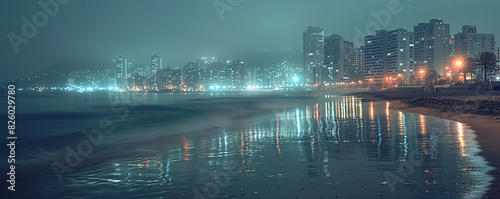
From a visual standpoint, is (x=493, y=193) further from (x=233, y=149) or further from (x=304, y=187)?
(x=233, y=149)

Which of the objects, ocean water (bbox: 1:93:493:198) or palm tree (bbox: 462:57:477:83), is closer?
ocean water (bbox: 1:93:493:198)

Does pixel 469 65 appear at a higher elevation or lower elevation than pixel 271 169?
higher

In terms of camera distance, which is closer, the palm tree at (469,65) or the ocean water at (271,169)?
the ocean water at (271,169)

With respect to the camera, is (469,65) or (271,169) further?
(469,65)

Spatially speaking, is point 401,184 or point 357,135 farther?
point 357,135

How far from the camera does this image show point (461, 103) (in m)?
36.7

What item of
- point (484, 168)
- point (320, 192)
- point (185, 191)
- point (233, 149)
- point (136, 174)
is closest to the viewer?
point (320, 192)

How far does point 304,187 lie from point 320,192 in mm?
592

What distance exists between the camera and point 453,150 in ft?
47.1

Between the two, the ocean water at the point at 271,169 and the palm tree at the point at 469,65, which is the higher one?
the palm tree at the point at 469,65

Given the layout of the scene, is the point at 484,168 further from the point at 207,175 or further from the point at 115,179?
the point at 115,179

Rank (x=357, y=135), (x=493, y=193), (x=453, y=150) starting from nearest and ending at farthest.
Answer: (x=493, y=193)
(x=453, y=150)
(x=357, y=135)

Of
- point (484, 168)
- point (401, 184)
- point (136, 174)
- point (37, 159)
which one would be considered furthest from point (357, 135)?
point (37, 159)

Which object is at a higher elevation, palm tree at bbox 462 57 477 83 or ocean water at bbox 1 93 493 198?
palm tree at bbox 462 57 477 83
